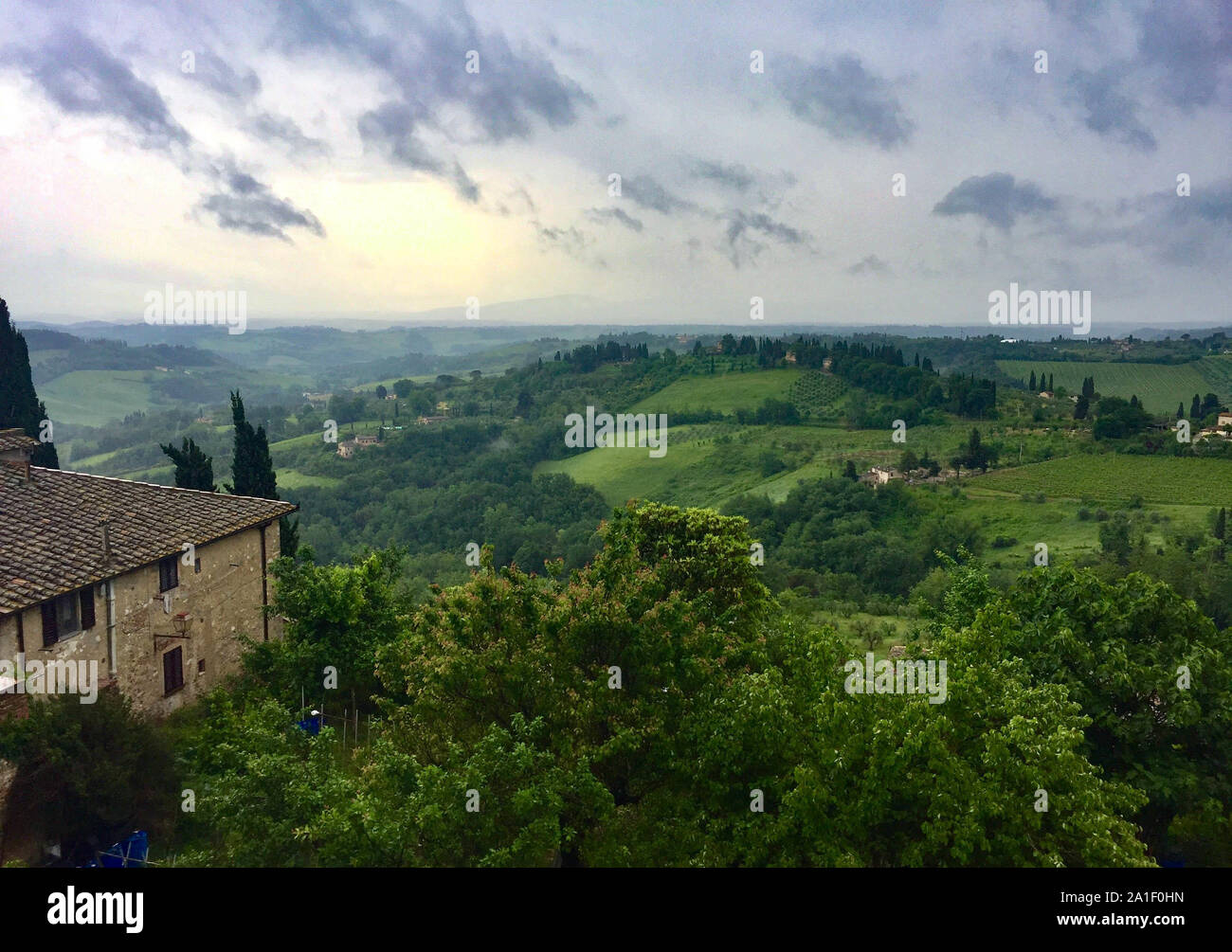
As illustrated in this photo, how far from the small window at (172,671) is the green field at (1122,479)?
9804 centimetres

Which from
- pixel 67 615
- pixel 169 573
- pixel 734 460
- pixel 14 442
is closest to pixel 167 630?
pixel 169 573

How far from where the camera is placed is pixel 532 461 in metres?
164

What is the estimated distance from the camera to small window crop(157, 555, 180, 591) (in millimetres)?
24406

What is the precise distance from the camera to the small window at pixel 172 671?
977 inches

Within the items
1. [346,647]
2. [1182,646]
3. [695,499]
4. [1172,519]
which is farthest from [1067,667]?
[695,499]

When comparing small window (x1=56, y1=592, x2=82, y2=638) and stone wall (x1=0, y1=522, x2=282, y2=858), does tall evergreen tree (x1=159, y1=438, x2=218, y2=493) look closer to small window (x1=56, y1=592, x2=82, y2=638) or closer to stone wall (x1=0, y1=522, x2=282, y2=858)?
stone wall (x1=0, y1=522, x2=282, y2=858)

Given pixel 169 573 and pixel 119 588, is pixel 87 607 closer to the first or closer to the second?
pixel 119 588

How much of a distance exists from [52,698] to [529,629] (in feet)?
35.8

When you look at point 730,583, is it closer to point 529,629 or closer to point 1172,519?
point 529,629

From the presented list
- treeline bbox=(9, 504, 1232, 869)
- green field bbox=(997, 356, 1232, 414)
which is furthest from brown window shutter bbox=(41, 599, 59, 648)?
green field bbox=(997, 356, 1232, 414)
